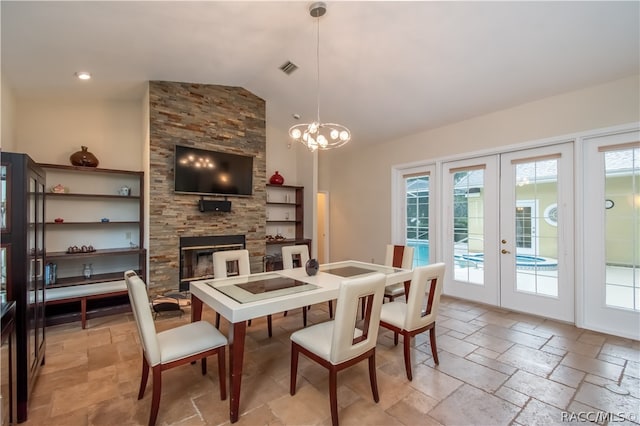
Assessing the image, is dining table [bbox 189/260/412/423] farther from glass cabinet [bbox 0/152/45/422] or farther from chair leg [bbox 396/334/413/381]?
glass cabinet [bbox 0/152/45/422]

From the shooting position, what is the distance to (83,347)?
3.01 m

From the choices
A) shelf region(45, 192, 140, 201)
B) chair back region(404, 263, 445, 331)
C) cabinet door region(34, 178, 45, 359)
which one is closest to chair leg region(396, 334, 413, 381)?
chair back region(404, 263, 445, 331)

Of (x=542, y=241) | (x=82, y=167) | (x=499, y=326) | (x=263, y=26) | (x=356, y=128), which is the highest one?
(x=263, y=26)

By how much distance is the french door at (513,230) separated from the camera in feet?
12.2

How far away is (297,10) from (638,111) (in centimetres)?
370

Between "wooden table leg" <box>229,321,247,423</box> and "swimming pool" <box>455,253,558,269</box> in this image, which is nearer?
"wooden table leg" <box>229,321,247,423</box>

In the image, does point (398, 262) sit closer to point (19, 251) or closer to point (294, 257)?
point (294, 257)

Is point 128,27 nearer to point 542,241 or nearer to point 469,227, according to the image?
point 469,227

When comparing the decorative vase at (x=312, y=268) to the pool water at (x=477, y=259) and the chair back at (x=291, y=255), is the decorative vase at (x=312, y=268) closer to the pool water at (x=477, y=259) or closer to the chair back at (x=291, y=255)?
the chair back at (x=291, y=255)

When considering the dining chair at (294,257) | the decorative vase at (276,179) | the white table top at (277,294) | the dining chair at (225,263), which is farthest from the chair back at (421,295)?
the decorative vase at (276,179)

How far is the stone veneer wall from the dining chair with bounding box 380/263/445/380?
3350 mm

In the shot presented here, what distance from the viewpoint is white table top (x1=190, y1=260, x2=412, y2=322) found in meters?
A: 1.96

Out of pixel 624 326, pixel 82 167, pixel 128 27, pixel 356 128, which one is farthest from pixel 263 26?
pixel 624 326

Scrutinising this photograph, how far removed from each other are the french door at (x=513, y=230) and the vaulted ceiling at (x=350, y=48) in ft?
2.89
